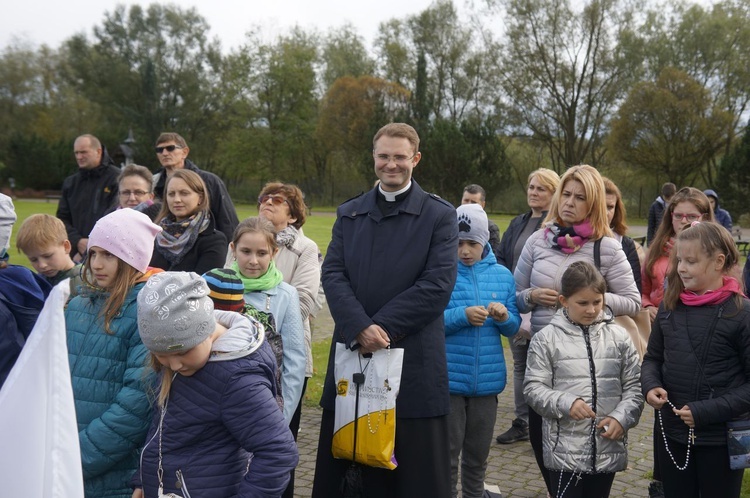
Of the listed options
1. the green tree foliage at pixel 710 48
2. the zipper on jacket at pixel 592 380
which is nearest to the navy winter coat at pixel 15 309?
the zipper on jacket at pixel 592 380

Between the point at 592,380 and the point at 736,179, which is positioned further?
the point at 736,179

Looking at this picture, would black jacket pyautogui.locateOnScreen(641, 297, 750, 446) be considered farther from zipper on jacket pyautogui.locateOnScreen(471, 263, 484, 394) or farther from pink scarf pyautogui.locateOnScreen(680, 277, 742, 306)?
zipper on jacket pyautogui.locateOnScreen(471, 263, 484, 394)

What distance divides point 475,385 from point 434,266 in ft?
3.00

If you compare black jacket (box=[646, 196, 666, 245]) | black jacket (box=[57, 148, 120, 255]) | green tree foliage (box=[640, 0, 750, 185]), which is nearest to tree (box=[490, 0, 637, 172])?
green tree foliage (box=[640, 0, 750, 185])

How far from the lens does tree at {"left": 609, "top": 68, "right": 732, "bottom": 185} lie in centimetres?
4053

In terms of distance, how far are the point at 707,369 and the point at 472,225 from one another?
61.8 inches

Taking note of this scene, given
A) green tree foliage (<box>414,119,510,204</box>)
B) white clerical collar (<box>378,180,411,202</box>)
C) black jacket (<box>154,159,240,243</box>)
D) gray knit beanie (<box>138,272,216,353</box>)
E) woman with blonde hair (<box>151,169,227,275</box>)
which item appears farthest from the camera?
green tree foliage (<box>414,119,510,204</box>)

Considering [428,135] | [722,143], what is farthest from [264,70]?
[722,143]

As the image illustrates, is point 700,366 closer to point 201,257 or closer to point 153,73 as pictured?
point 201,257

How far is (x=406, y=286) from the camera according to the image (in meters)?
3.81

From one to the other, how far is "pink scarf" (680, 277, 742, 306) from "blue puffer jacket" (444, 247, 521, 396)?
1.09 meters

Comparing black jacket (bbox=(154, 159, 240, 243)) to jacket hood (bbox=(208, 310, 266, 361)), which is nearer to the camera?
jacket hood (bbox=(208, 310, 266, 361))

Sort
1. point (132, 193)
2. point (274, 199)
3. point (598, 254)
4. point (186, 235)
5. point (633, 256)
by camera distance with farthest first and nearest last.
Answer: point (132, 193) < point (633, 256) < point (274, 199) < point (186, 235) < point (598, 254)

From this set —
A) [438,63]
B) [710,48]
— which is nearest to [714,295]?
[710,48]
